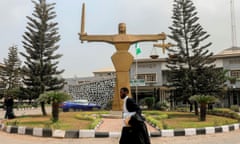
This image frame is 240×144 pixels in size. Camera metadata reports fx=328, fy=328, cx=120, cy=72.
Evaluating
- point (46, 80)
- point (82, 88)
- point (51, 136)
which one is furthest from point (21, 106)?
point (51, 136)

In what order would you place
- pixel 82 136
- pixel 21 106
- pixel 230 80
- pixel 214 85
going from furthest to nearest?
1. pixel 21 106
2. pixel 230 80
3. pixel 214 85
4. pixel 82 136

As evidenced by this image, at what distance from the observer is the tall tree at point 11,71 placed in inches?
1395

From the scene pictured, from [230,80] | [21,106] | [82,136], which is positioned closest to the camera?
[82,136]

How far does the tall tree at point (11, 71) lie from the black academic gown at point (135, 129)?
103ft

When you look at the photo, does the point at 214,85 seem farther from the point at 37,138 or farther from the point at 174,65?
the point at 37,138

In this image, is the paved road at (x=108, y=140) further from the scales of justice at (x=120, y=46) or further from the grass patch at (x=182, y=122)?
the scales of justice at (x=120, y=46)

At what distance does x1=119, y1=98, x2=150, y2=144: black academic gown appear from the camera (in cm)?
564

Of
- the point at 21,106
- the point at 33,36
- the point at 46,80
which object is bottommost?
the point at 21,106

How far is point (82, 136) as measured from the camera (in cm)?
984

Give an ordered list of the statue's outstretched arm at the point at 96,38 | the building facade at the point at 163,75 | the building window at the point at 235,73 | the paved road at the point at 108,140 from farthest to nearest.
Answer: 1. the building window at the point at 235,73
2. the building facade at the point at 163,75
3. the statue's outstretched arm at the point at 96,38
4. the paved road at the point at 108,140

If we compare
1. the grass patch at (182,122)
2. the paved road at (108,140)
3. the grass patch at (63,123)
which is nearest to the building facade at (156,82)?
the grass patch at (182,122)

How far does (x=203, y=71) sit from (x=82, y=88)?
52.1 ft

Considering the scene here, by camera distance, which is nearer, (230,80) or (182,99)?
(182,99)

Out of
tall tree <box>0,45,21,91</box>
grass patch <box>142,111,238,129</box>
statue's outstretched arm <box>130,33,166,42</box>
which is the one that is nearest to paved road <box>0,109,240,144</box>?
grass patch <box>142,111,238,129</box>
